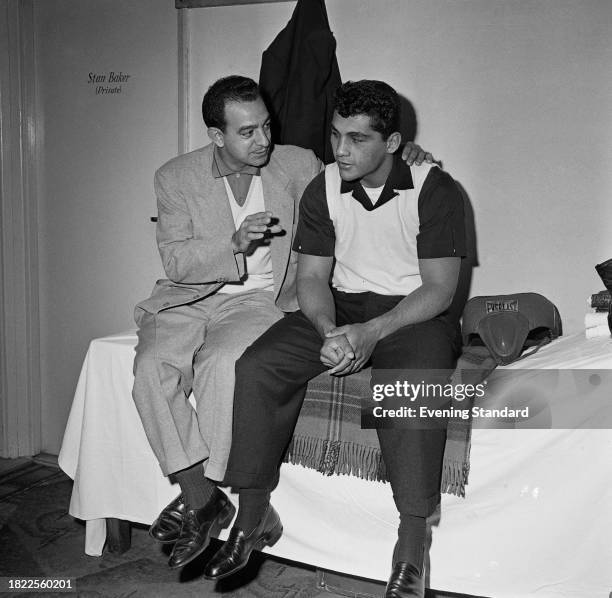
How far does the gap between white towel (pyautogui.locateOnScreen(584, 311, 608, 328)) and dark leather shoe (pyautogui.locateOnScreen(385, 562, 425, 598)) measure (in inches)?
34.1

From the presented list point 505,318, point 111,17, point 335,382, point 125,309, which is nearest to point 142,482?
point 335,382

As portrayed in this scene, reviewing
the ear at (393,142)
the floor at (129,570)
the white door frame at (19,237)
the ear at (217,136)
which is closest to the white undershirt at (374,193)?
the ear at (393,142)

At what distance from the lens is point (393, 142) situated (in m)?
2.24

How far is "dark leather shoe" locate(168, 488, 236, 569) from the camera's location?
6.73 feet

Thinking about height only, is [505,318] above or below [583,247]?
below

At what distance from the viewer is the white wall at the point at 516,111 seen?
→ 2.50m

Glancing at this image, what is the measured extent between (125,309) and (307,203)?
1264 millimetres

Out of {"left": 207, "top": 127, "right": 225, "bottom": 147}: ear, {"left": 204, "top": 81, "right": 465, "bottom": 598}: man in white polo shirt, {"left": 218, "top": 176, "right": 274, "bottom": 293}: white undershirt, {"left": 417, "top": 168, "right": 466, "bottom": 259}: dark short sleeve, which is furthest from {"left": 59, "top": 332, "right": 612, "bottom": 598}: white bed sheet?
{"left": 207, "top": 127, "right": 225, "bottom": 147}: ear

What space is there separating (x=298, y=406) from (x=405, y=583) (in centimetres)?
56

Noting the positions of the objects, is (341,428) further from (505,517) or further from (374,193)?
(374,193)

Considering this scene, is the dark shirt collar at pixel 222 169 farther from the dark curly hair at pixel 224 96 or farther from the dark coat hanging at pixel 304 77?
the dark coat hanging at pixel 304 77

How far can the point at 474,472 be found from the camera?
1973 mm

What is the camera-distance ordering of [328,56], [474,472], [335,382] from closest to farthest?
[474,472]
[335,382]
[328,56]

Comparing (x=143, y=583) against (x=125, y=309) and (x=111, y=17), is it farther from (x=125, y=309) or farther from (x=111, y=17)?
(x=111, y=17)
